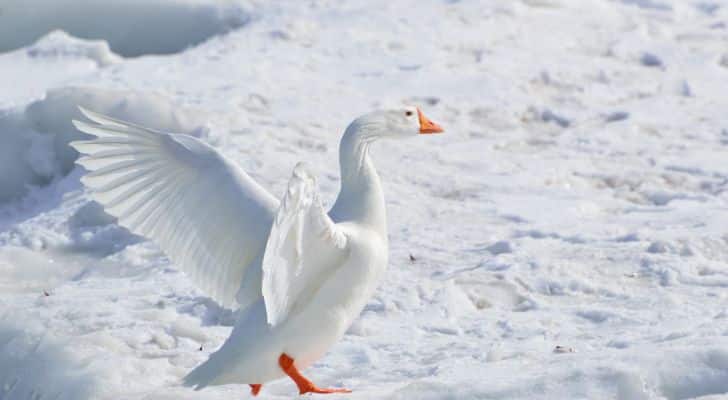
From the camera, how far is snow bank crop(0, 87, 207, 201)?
23.7ft

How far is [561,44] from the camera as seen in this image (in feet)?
29.9

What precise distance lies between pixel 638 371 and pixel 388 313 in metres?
1.54

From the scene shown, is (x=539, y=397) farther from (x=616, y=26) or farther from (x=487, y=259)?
(x=616, y=26)

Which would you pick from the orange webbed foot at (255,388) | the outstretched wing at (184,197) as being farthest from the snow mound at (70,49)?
the orange webbed foot at (255,388)

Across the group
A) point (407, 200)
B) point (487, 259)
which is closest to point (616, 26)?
point (407, 200)

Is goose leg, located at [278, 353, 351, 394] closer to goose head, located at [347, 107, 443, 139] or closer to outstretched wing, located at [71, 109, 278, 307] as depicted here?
outstretched wing, located at [71, 109, 278, 307]

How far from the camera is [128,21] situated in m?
9.41

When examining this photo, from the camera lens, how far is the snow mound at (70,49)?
29.0 feet

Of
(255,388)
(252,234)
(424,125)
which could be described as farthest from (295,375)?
(424,125)

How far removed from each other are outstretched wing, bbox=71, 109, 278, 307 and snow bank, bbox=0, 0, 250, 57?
16.4 ft

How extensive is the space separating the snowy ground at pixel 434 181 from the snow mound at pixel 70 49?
0.06ft

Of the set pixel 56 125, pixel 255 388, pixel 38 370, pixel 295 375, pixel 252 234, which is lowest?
pixel 56 125

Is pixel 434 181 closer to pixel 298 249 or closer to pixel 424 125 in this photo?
pixel 424 125

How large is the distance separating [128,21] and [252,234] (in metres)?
5.58
